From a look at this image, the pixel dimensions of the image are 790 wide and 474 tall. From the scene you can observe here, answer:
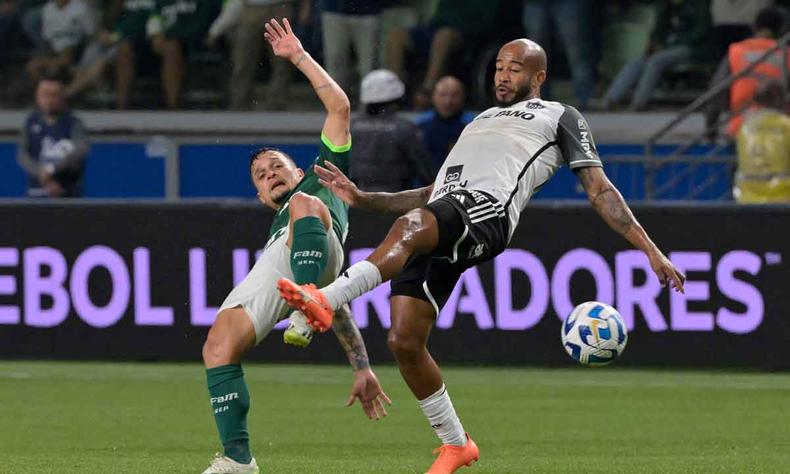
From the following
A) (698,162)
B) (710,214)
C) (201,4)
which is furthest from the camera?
(201,4)

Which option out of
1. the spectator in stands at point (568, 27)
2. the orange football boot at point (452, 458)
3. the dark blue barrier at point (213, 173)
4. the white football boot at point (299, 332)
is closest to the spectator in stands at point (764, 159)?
the dark blue barrier at point (213, 173)

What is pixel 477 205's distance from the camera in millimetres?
8094

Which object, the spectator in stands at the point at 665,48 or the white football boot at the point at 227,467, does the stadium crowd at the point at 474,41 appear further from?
the white football boot at the point at 227,467

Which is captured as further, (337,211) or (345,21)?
(345,21)

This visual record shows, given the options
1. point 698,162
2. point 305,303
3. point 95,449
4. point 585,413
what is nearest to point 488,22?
point 698,162

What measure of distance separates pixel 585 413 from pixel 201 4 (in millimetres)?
9293

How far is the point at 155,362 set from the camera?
14758 mm

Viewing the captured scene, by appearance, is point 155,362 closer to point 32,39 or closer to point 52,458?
point 52,458

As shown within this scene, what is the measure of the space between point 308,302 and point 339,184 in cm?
118

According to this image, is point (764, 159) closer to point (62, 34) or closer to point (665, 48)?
point (665, 48)

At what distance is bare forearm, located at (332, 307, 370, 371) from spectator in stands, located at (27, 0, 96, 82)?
40.2 feet

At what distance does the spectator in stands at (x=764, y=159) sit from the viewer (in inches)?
→ 591

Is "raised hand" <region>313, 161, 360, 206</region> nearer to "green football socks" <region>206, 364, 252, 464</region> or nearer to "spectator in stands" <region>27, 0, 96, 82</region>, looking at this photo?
"green football socks" <region>206, 364, 252, 464</region>

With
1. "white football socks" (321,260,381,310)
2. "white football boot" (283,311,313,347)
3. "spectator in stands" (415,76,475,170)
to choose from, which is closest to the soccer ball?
"white football socks" (321,260,381,310)
